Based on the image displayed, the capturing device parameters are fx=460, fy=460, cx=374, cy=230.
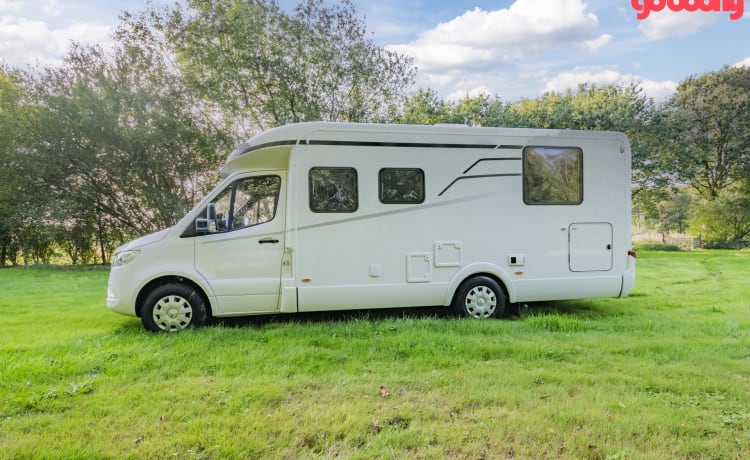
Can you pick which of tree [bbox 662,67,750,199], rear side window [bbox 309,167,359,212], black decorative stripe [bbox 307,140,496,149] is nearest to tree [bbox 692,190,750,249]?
tree [bbox 662,67,750,199]

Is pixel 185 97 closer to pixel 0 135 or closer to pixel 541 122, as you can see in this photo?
pixel 0 135

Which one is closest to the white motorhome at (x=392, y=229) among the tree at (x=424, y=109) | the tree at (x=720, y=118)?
the tree at (x=424, y=109)

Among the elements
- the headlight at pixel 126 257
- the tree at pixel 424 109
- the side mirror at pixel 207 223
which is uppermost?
the tree at pixel 424 109

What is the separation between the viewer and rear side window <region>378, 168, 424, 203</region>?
6137 millimetres

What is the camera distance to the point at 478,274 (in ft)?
21.1

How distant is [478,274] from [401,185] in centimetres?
166

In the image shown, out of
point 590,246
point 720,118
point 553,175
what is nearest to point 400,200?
point 553,175

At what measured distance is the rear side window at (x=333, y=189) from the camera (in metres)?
5.96

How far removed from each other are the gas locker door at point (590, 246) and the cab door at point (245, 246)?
4.08 m

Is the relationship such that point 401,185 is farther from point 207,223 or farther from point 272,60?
point 272,60

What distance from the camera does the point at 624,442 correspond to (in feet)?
9.93

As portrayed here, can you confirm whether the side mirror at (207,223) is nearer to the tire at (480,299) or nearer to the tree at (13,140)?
the tire at (480,299)

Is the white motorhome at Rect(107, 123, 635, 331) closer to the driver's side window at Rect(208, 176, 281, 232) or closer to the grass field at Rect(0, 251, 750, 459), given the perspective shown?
the driver's side window at Rect(208, 176, 281, 232)

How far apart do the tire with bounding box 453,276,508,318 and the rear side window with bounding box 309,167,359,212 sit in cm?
192
